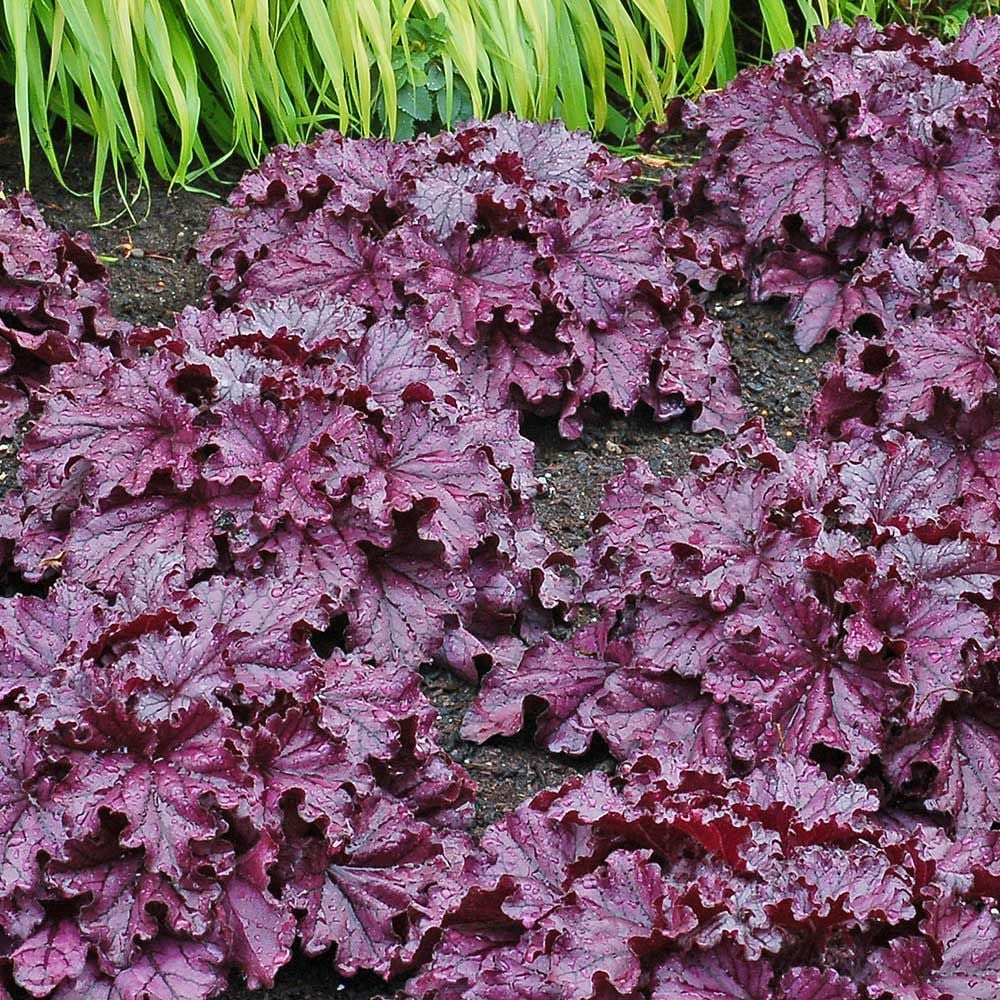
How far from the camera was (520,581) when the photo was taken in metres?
3.16

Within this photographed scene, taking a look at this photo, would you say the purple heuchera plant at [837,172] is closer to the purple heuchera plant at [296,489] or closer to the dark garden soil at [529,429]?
the dark garden soil at [529,429]

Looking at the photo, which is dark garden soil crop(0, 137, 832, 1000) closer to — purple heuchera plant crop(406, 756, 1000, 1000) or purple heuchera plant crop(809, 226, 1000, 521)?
purple heuchera plant crop(809, 226, 1000, 521)

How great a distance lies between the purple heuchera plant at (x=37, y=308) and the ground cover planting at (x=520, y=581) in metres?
0.01

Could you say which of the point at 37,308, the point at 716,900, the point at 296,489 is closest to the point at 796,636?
the point at 716,900

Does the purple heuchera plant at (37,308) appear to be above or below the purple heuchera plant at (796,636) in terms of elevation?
above

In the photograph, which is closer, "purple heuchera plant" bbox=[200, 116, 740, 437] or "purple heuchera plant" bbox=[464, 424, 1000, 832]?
"purple heuchera plant" bbox=[464, 424, 1000, 832]

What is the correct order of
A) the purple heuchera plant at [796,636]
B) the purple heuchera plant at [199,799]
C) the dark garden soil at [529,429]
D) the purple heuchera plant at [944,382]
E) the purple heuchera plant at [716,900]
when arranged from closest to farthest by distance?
the purple heuchera plant at [716,900] → the purple heuchera plant at [199,799] → the purple heuchera plant at [796,636] → the dark garden soil at [529,429] → the purple heuchera plant at [944,382]

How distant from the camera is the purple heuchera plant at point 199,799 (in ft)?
7.72

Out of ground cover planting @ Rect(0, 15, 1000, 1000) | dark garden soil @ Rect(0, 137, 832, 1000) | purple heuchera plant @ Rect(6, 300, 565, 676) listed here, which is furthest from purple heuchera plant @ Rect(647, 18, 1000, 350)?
purple heuchera plant @ Rect(6, 300, 565, 676)

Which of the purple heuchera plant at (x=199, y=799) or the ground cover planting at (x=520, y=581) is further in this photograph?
the purple heuchera plant at (x=199, y=799)

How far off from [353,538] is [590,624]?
0.53 metres

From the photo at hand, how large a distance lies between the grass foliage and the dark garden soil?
14 cm

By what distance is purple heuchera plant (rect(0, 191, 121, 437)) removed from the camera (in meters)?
3.63

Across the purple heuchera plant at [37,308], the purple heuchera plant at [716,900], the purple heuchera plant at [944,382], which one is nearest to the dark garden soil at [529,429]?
the purple heuchera plant at [37,308]
